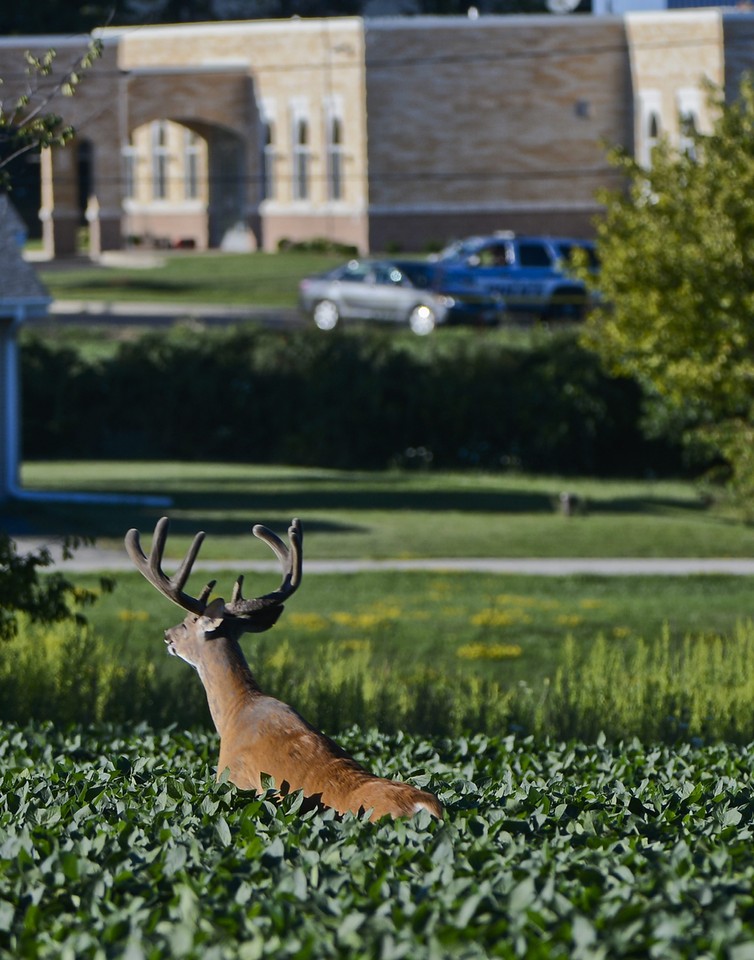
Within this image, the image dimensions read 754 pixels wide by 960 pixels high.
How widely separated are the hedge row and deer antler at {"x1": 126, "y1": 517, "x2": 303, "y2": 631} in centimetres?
2150

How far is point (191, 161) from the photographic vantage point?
50.4 meters

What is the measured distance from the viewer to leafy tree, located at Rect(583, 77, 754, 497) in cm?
1973

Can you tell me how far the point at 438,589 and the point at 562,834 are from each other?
11.3 meters

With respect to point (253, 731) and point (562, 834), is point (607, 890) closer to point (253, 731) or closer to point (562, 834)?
point (562, 834)

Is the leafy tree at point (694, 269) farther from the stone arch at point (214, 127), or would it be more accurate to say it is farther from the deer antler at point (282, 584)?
the stone arch at point (214, 127)

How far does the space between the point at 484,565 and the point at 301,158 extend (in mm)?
29915

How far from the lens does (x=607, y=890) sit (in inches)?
183

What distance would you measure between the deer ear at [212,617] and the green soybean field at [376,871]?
1.84 ft

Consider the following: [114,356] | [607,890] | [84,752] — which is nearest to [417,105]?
[114,356]

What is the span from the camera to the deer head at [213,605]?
19.7ft

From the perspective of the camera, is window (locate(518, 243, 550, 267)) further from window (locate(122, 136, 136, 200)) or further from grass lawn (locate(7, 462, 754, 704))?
window (locate(122, 136, 136, 200))

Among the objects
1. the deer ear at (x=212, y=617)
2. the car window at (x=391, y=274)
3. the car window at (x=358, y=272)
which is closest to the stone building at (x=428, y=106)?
the car window at (x=358, y=272)

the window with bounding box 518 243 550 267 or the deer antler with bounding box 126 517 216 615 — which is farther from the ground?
the window with bounding box 518 243 550 267

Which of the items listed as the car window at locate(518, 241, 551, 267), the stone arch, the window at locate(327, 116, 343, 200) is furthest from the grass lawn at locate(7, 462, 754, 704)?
the stone arch
